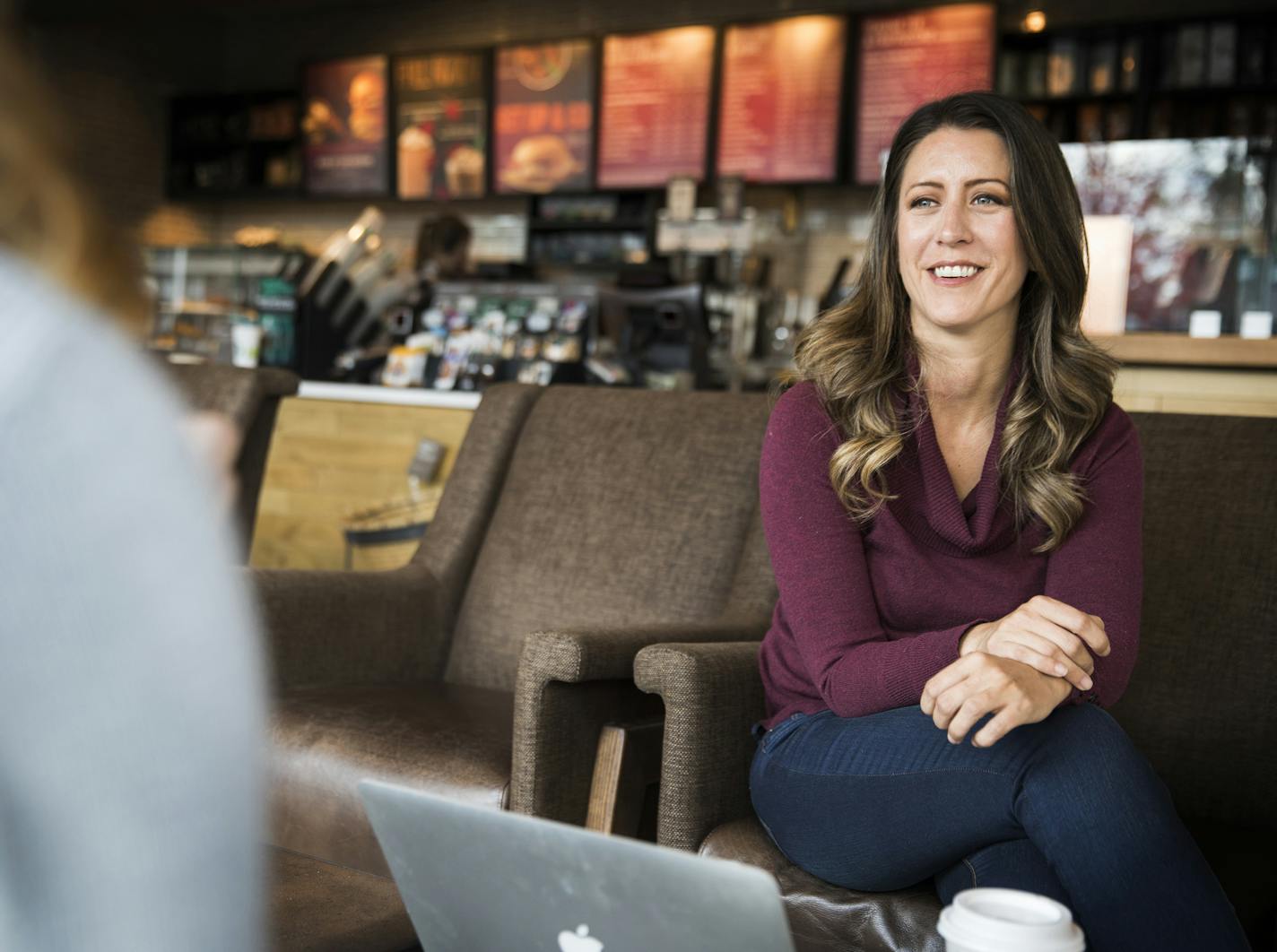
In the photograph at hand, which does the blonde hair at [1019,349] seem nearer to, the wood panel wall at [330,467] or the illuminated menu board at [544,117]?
the wood panel wall at [330,467]

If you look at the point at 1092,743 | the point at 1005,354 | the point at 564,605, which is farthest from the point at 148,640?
the point at 564,605

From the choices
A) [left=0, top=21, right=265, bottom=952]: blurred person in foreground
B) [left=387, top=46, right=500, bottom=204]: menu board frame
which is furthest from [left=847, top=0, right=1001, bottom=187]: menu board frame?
[left=0, top=21, right=265, bottom=952]: blurred person in foreground

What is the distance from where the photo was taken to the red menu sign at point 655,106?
6.83 metres

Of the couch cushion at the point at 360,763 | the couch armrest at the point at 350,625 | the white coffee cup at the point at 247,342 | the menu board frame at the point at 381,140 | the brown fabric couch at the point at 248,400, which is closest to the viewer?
the couch cushion at the point at 360,763

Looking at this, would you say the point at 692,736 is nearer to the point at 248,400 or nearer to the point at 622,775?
the point at 622,775

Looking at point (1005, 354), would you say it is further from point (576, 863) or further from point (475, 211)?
point (475, 211)

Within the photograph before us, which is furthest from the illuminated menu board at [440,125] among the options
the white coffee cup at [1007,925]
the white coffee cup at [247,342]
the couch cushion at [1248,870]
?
the white coffee cup at [1007,925]

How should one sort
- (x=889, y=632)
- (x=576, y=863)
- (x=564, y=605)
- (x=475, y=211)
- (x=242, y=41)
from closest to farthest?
(x=576, y=863) → (x=889, y=632) → (x=564, y=605) → (x=475, y=211) → (x=242, y=41)

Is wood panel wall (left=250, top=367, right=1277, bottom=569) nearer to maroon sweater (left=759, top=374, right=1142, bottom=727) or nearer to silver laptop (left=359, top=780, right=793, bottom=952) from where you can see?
maroon sweater (left=759, top=374, right=1142, bottom=727)

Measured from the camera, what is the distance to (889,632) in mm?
1574

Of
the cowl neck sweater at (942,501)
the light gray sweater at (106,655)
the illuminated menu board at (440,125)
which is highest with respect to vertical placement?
the illuminated menu board at (440,125)

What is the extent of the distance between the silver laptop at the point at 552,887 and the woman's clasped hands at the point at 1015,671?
512 millimetres

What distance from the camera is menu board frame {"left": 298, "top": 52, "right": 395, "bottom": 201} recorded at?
7.82 m

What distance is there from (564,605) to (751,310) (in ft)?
11.8
